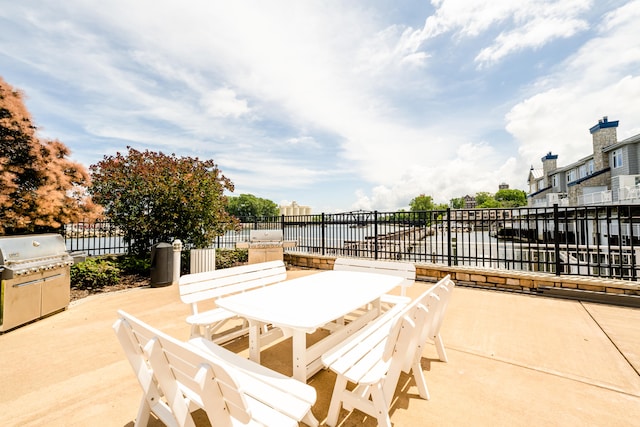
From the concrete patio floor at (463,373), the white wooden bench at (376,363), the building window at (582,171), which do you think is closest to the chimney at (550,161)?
the building window at (582,171)

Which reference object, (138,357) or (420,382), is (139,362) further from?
(420,382)

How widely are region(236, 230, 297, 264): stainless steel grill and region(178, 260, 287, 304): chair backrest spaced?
13.6 ft

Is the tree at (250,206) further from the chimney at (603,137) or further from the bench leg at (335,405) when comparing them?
the bench leg at (335,405)

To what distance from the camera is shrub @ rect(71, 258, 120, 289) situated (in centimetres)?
612

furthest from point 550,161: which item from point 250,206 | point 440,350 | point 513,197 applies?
point 250,206

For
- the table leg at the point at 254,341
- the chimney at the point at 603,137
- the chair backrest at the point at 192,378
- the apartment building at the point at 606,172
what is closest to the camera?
the chair backrest at the point at 192,378

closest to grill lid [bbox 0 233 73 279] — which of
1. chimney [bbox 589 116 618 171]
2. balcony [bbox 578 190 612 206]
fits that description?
balcony [bbox 578 190 612 206]

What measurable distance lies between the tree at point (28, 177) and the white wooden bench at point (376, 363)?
688 cm

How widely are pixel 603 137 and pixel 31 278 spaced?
3744cm

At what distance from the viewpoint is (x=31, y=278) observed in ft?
13.3

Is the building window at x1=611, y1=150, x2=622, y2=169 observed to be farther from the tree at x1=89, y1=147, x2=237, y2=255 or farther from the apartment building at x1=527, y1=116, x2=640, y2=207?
the tree at x1=89, y1=147, x2=237, y2=255

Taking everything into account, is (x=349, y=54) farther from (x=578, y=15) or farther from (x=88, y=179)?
(x=88, y=179)

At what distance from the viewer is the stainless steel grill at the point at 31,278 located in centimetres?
376

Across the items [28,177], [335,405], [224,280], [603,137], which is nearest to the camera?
[335,405]
